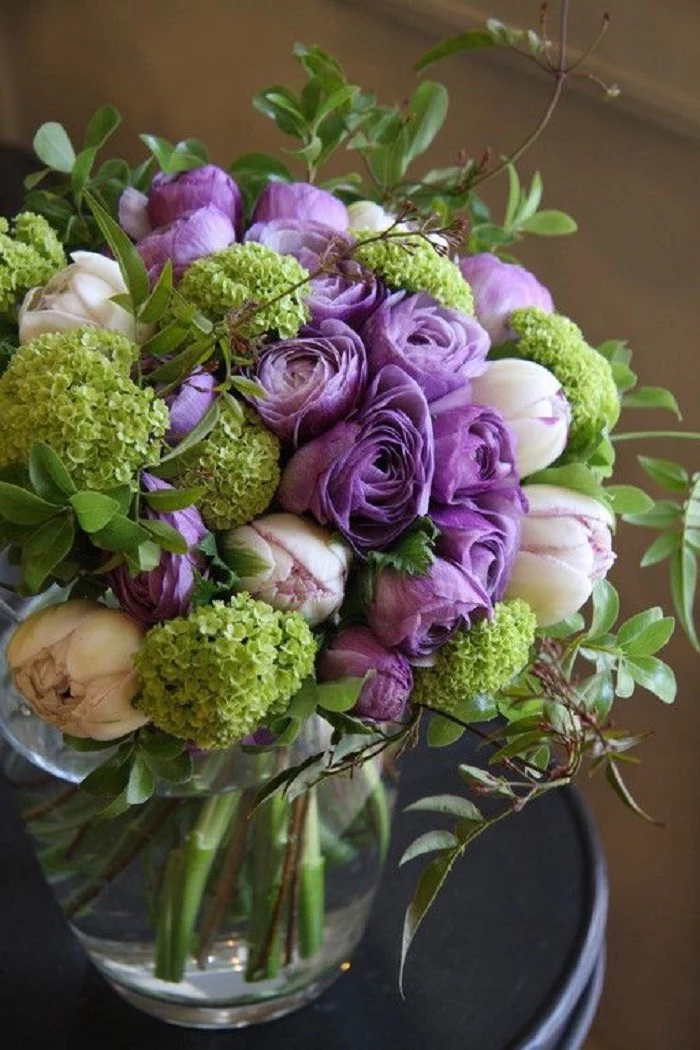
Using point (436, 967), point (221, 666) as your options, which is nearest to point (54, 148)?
point (221, 666)

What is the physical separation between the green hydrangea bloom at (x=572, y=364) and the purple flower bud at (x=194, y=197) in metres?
0.13

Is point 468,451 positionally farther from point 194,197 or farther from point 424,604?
point 194,197

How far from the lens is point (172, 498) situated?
410 mm

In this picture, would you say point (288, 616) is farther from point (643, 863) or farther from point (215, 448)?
point (643, 863)

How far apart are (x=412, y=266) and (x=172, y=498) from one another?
141mm

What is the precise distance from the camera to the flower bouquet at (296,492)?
0.42 metres

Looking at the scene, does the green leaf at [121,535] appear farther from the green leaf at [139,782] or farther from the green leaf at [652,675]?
the green leaf at [652,675]

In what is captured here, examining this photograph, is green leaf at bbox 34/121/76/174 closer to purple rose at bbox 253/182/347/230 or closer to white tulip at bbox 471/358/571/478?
purple rose at bbox 253/182/347/230

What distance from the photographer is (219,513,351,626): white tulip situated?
1.43ft

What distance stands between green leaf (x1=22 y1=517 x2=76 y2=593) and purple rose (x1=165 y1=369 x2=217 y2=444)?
0.05 meters

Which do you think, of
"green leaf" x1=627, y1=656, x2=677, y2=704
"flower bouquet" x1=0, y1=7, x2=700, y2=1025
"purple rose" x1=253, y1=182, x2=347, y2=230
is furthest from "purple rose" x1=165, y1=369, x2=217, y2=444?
"green leaf" x1=627, y1=656, x2=677, y2=704

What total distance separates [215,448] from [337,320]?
0.23 ft

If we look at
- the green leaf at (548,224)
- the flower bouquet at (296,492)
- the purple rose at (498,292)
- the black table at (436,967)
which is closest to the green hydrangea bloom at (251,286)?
the flower bouquet at (296,492)

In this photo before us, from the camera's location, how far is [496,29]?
0.60 m
